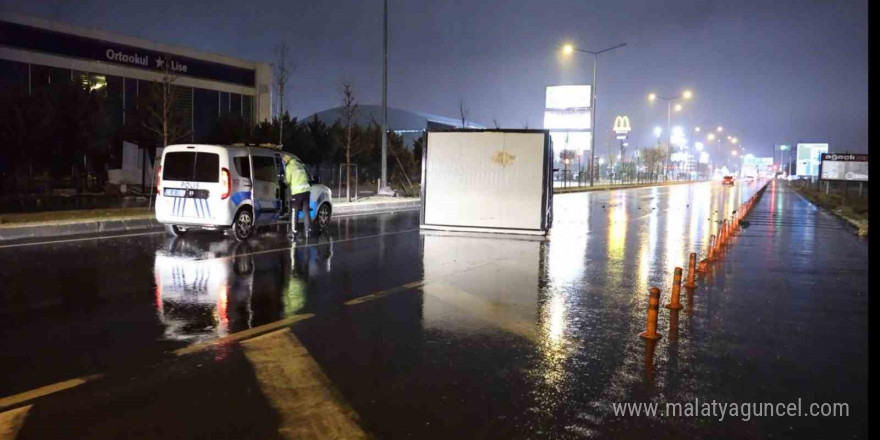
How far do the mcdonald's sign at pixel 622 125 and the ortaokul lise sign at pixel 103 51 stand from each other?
216 feet

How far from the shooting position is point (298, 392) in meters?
4.88

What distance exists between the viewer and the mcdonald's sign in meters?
95.8

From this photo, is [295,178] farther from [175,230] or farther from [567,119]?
[567,119]

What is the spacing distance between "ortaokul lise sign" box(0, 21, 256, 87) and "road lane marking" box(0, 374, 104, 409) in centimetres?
2655

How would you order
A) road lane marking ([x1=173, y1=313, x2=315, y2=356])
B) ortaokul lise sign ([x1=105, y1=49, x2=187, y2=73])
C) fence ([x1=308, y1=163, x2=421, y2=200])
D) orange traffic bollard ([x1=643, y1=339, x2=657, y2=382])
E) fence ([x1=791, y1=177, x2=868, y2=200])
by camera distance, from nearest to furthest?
orange traffic bollard ([x1=643, y1=339, x2=657, y2=382]) < road lane marking ([x1=173, y1=313, x2=315, y2=356]) < fence ([x1=308, y1=163, x2=421, y2=200]) < ortaokul lise sign ([x1=105, y1=49, x2=187, y2=73]) < fence ([x1=791, y1=177, x2=868, y2=200])

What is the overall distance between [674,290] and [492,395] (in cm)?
396

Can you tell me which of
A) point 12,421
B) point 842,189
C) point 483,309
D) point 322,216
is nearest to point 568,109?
point 842,189

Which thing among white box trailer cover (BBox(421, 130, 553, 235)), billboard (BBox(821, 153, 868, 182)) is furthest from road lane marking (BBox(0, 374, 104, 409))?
billboard (BBox(821, 153, 868, 182))

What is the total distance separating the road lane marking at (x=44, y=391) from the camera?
4.60 m

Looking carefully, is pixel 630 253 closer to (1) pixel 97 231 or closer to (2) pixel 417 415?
(2) pixel 417 415

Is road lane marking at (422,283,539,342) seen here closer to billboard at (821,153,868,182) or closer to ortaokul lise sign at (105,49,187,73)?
ortaokul lise sign at (105,49,187,73)

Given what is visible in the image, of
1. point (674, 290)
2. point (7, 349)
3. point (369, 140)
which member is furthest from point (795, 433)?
point (369, 140)

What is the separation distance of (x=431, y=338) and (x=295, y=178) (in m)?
8.70

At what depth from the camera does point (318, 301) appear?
816cm
